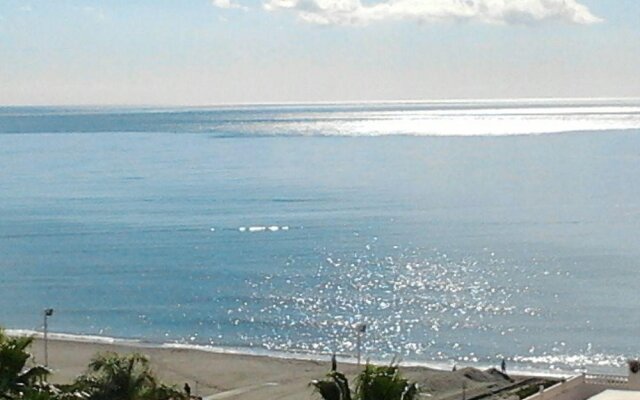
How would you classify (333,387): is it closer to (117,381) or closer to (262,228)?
(117,381)

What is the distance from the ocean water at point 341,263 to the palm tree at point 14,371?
31560 mm

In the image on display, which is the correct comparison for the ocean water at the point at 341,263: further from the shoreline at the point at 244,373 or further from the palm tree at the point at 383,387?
the palm tree at the point at 383,387

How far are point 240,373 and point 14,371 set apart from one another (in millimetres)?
24947

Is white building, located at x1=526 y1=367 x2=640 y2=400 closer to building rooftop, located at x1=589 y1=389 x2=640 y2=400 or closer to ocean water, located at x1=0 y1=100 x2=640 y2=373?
building rooftop, located at x1=589 y1=389 x2=640 y2=400

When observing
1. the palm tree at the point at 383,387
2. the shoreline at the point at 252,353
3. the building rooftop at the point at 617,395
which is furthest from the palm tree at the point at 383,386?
the shoreline at the point at 252,353

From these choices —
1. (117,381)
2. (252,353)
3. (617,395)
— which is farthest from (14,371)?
(252,353)

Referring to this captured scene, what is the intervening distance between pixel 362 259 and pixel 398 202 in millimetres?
35053

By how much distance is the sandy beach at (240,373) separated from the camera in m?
37.9

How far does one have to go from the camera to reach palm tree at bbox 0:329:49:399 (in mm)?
20688

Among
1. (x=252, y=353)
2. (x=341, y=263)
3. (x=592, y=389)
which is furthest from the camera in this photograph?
(x=341, y=263)

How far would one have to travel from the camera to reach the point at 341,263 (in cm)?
7581

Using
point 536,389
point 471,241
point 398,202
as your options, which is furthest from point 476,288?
point 398,202

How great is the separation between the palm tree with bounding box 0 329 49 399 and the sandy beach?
16157mm

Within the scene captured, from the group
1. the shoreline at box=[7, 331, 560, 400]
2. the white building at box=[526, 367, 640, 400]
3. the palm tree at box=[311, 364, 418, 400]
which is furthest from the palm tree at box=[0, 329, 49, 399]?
the shoreline at box=[7, 331, 560, 400]
